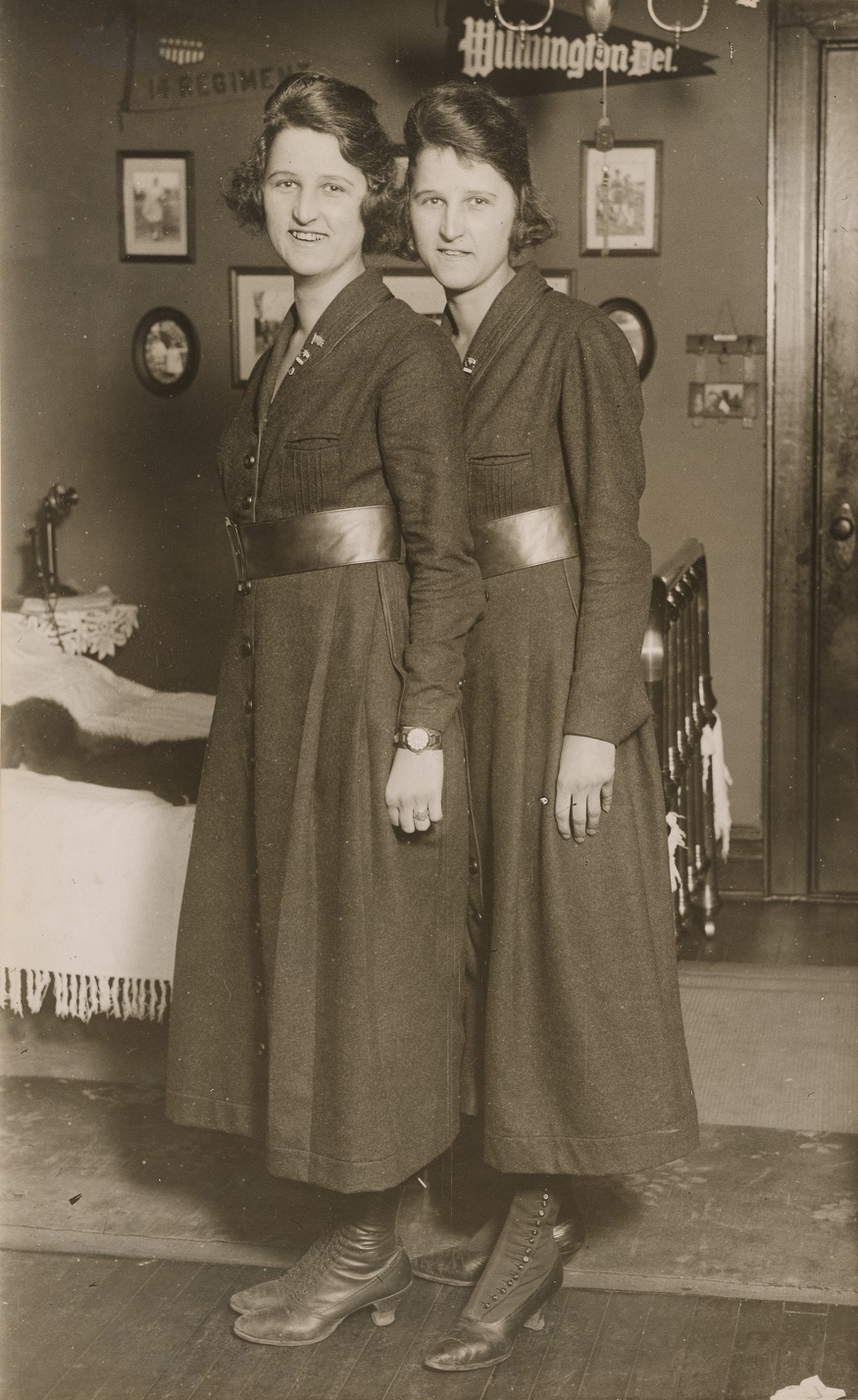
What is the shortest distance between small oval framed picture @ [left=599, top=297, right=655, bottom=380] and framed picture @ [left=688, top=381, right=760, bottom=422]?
156 mm

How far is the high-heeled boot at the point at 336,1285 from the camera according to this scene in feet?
7.26

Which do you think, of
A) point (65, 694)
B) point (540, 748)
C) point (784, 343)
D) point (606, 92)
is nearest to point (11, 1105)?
point (65, 694)

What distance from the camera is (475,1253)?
2.40m

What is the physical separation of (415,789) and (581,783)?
9.1 inches

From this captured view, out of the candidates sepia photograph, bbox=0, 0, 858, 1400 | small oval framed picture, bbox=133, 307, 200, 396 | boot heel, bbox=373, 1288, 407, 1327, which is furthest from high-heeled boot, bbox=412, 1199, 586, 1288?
small oval framed picture, bbox=133, 307, 200, 396

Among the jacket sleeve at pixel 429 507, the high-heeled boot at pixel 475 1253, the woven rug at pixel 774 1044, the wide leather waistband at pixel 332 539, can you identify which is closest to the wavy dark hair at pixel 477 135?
the jacket sleeve at pixel 429 507

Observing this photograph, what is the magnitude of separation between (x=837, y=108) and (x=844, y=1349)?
132 inches

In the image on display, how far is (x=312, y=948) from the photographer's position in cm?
214

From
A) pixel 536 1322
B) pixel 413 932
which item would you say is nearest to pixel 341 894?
pixel 413 932

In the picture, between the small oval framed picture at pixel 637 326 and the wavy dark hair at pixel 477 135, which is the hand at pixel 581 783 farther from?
the small oval framed picture at pixel 637 326

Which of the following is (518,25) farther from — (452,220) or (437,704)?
(437,704)

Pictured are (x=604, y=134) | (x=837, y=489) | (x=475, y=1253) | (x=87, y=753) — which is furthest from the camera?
(x=837, y=489)

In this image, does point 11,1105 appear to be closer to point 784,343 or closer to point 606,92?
point 784,343

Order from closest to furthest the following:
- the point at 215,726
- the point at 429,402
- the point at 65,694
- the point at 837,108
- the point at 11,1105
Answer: the point at 429,402
the point at 215,726
the point at 11,1105
the point at 65,694
the point at 837,108
